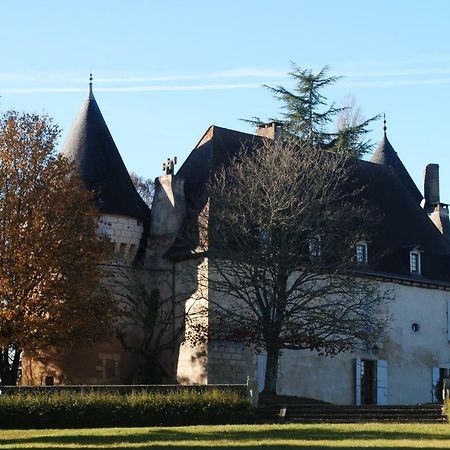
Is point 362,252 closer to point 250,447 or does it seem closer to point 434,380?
point 434,380

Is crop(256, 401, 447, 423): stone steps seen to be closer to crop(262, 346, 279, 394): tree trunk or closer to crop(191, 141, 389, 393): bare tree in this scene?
crop(262, 346, 279, 394): tree trunk

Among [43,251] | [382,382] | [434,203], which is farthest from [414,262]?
[43,251]

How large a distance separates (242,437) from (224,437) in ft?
1.36

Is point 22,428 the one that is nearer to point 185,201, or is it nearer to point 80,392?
point 80,392

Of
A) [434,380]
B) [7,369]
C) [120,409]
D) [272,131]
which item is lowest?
[120,409]

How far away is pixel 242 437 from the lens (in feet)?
72.1

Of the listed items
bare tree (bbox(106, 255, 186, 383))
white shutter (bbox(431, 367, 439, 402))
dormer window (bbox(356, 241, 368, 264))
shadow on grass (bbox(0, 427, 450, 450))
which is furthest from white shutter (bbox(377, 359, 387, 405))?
shadow on grass (bbox(0, 427, 450, 450))

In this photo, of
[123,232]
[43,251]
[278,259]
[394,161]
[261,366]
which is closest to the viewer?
[43,251]

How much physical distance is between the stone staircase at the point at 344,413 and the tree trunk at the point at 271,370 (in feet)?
8.97

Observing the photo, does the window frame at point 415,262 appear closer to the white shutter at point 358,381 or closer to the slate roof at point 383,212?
the slate roof at point 383,212

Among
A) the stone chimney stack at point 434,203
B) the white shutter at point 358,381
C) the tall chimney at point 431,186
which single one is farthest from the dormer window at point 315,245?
the tall chimney at point 431,186

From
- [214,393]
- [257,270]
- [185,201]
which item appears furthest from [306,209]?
[214,393]

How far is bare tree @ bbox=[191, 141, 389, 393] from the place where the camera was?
33.5 m

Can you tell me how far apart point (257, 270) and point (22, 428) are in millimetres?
11074
